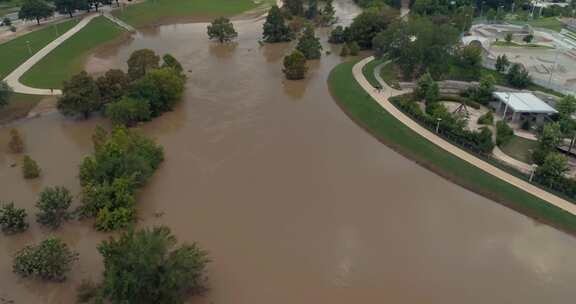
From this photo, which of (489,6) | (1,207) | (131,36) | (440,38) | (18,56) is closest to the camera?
(1,207)

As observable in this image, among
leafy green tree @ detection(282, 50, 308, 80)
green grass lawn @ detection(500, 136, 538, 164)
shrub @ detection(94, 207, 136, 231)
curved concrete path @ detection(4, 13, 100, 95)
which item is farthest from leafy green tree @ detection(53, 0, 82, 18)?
green grass lawn @ detection(500, 136, 538, 164)

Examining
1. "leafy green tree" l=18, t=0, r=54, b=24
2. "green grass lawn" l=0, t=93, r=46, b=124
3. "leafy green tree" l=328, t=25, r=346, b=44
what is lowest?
"green grass lawn" l=0, t=93, r=46, b=124

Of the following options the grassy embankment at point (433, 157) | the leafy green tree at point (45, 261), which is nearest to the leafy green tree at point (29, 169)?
the leafy green tree at point (45, 261)

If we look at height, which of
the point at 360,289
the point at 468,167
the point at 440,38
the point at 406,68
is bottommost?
the point at 360,289

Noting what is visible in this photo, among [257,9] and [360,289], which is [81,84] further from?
[257,9]

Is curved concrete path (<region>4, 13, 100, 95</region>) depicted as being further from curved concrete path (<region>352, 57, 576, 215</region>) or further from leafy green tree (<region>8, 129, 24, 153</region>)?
curved concrete path (<region>352, 57, 576, 215</region>)

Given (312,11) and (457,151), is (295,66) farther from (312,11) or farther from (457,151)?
(312,11)

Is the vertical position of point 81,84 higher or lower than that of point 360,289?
higher

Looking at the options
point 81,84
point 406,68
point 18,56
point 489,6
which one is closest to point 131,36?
point 18,56
